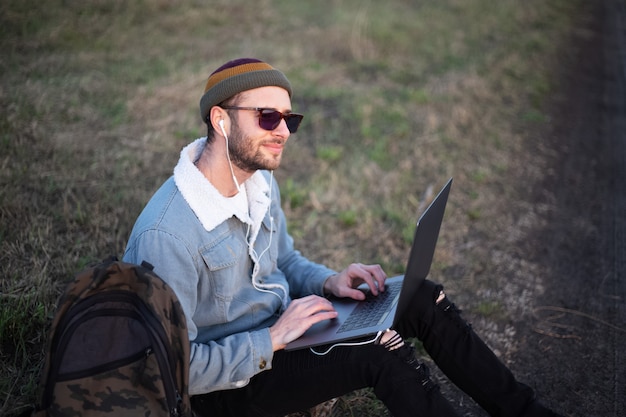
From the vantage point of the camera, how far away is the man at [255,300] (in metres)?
2.27

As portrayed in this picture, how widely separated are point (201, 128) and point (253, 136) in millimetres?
3484

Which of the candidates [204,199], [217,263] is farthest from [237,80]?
[217,263]

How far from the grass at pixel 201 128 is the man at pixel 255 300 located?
0.72 m

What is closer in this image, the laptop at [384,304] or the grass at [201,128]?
the laptop at [384,304]

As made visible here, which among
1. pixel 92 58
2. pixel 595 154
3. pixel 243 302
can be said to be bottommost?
pixel 595 154

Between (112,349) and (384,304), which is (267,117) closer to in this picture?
(384,304)

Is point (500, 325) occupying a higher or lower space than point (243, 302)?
lower

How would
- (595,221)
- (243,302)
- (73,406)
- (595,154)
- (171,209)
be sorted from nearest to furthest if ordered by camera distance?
(73,406), (171,209), (243,302), (595,221), (595,154)

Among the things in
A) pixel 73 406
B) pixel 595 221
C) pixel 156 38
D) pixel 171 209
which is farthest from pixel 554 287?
pixel 156 38

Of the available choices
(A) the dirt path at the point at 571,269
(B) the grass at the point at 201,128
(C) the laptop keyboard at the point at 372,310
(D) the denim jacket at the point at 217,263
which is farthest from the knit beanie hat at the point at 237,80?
(A) the dirt path at the point at 571,269

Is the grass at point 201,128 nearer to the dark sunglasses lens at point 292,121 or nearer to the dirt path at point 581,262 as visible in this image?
the dirt path at point 581,262

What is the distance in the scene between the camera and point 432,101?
7.55m

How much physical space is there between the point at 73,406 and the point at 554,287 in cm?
367

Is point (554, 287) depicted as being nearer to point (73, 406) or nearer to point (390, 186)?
point (390, 186)
